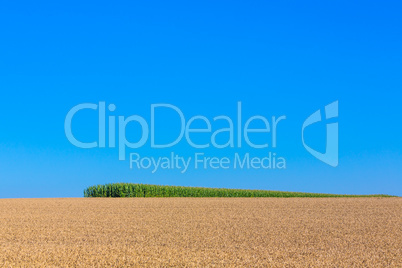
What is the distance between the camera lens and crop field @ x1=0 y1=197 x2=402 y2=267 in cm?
783

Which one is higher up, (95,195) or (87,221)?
(87,221)

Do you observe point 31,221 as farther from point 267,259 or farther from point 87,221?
point 267,259

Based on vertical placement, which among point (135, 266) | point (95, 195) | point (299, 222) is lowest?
point (95, 195)

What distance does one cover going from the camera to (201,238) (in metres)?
10.0

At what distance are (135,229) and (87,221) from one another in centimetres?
246

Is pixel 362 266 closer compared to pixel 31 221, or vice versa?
pixel 362 266

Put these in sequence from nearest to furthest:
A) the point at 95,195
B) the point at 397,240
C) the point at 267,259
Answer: the point at 267,259 → the point at 397,240 → the point at 95,195

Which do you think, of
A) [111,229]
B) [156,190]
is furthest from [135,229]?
[156,190]

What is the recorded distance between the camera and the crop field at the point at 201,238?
783 cm

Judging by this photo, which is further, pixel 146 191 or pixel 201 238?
pixel 146 191

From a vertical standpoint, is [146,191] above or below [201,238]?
below

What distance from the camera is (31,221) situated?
13.4m

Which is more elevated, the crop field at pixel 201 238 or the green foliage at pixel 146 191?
the crop field at pixel 201 238

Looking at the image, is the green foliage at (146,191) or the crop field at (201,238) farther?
the green foliage at (146,191)
